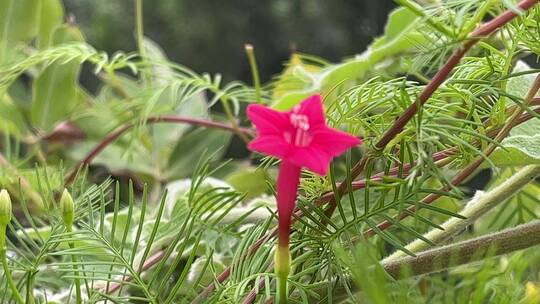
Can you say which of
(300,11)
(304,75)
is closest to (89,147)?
(304,75)

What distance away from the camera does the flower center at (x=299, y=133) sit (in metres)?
0.14

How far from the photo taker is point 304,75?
369 millimetres

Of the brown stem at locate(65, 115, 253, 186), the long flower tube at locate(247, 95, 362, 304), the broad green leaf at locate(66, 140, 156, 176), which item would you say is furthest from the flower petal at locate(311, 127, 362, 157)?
the broad green leaf at locate(66, 140, 156, 176)

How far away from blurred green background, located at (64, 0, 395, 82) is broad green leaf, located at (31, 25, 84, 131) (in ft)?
2.14

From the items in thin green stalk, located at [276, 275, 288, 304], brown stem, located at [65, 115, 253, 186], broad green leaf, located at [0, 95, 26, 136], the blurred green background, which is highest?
the blurred green background

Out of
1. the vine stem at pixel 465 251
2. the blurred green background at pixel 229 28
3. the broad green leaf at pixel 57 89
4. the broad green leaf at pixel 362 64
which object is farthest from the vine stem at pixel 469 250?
the blurred green background at pixel 229 28

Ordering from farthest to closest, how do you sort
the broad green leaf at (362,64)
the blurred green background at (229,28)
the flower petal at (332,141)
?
the blurred green background at (229,28) → the broad green leaf at (362,64) → the flower petal at (332,141)

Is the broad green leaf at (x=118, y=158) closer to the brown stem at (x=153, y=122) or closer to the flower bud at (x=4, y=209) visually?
the brown stem at (x=153, y=122)

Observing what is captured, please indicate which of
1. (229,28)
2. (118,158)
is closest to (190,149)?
(118,158)

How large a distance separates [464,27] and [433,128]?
0.03m

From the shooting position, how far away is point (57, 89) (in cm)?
43

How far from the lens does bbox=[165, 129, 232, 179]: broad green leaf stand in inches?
18.8

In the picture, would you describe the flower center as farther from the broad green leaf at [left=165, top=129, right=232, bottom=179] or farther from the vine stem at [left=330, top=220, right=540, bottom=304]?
the broad green leaf at [left=165, top=129, right=232, bottom=179]

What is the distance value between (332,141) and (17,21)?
1.08ft
